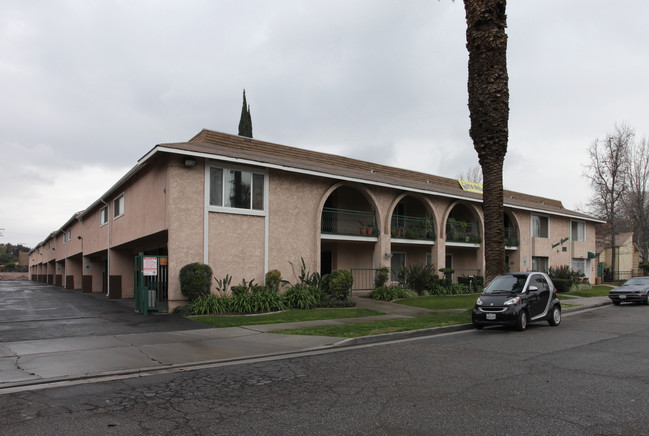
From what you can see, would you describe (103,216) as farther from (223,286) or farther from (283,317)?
(283,317)

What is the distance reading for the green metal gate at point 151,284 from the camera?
50.3ft

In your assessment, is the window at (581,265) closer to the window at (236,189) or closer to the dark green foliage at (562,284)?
the dark green foliage at (562,284)

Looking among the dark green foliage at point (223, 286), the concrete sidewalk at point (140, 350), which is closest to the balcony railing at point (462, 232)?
the dark green foliage at point (223, 286)

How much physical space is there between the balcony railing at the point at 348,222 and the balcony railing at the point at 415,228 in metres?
1.61

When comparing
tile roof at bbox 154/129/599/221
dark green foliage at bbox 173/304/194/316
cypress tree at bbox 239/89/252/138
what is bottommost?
dark green foliage at bbox 173/304/194/316

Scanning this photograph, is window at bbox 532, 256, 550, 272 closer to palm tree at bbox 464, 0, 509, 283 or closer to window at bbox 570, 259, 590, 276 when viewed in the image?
window at bbox 570, 259, 590, 276

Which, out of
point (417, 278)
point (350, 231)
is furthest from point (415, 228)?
point (350, 231)

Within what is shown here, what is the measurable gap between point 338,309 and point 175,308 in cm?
584

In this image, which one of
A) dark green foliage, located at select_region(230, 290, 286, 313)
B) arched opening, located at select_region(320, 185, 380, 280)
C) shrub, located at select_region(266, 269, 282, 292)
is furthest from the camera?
arched opening, located at select_region(320, 185, 380, 280)

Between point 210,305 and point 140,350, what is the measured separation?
20.3ft

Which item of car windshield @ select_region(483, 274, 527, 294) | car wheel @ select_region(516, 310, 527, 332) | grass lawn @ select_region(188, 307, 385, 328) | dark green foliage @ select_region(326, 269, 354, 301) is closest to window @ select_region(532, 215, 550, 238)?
dark green foliage @ select_region(326, 269, 354, 301)

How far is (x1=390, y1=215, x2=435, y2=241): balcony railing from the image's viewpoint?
965 inches

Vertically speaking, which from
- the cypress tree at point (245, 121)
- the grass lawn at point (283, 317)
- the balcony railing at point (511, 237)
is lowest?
the grass lawn at point (283, 317)

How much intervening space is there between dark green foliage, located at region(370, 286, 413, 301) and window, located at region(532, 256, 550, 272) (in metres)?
16.1
